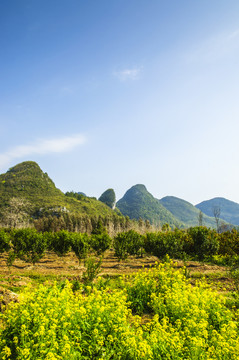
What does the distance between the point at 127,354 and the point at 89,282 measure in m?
5.67

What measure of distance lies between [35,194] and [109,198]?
8090 centimetres

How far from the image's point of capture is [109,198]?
591 ft

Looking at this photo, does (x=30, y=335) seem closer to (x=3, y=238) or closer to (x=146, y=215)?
(x=3, y=238)

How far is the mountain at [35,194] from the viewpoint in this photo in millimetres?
95125

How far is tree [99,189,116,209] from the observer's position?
577 ft

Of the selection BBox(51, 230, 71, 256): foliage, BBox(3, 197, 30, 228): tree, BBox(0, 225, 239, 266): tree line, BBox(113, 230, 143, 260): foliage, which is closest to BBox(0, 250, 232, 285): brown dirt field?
BBox(0, 225, 239, 266): tree line

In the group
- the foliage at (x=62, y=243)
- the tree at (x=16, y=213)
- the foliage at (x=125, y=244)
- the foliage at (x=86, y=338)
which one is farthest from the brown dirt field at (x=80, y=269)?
the tree at (x=16, y=213)

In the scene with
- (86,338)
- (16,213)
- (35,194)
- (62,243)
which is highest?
(35,194)

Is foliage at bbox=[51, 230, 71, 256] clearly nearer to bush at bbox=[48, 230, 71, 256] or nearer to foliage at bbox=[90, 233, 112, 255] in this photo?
bush at bbox=[48, 230, 71, 256]

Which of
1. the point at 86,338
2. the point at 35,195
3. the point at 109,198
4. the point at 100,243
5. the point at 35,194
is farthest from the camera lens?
the point at 109,198

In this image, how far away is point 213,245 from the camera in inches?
762

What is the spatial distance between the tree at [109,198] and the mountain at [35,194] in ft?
192

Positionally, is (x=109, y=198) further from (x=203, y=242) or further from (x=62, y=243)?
(x=203, y=242)

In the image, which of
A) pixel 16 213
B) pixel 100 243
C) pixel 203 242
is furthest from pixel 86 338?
pixel 16 213
